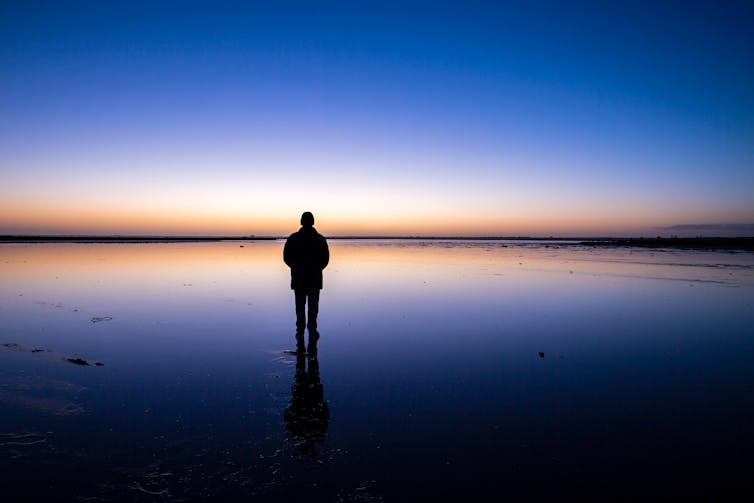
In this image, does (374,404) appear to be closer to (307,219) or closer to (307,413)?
(307,413)

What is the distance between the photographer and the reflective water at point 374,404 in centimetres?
480

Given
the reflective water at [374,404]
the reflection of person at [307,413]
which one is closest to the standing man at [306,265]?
the reflective water at [374,404]

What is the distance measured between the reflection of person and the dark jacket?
8.15 feet

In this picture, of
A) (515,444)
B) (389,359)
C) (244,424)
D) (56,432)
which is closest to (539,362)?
(389,359)

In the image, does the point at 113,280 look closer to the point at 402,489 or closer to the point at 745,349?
the point at 402,489

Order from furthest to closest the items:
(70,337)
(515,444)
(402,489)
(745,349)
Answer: (70,337)
(745,349)
(515,444)
(402,489)

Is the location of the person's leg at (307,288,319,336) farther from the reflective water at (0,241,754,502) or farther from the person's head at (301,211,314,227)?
the person's head at (301,211,314,227)

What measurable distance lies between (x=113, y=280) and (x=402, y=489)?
2353 centimetres

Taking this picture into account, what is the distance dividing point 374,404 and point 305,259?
178 inches

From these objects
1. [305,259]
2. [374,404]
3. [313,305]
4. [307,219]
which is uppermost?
[307,219]

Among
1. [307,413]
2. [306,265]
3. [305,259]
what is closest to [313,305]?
[306,265]

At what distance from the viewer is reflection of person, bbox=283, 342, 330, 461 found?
221 inches

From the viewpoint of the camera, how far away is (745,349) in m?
10.6

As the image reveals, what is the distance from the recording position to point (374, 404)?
6.95 m
